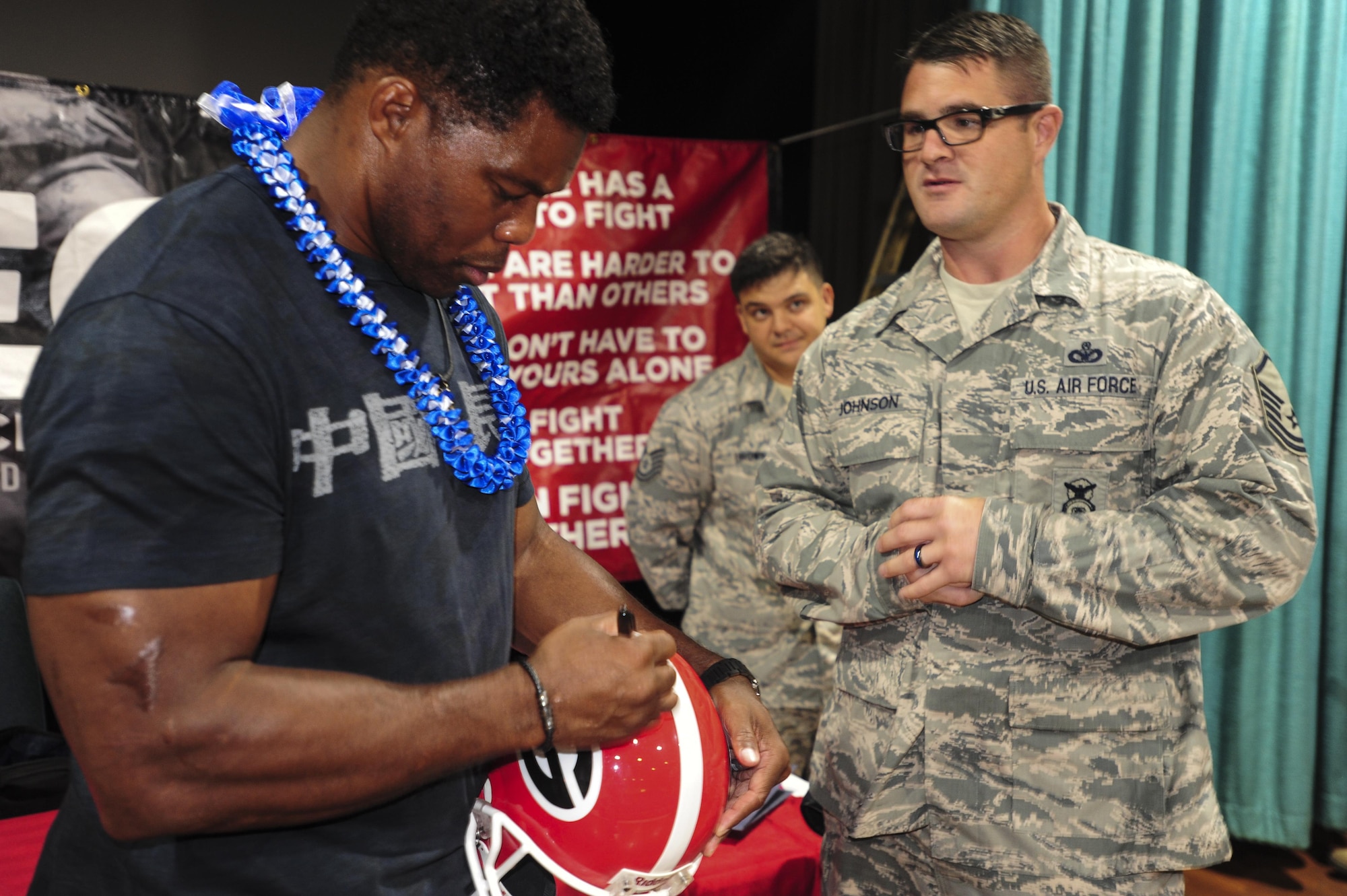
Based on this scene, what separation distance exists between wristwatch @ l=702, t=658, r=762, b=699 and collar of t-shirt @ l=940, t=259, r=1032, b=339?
760 mm

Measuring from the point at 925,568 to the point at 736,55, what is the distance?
2817 millimetres

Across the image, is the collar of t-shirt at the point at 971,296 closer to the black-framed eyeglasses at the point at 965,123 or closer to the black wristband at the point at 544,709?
the black-framed eyeglasses at the point at 965,123

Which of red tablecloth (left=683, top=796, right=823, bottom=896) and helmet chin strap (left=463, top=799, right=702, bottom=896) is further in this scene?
red tablecloth (left=683, top=796, right=823, bottom=896)

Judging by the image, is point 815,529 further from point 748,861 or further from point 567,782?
point 567,782

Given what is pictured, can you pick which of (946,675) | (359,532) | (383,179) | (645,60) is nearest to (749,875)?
(946,675)

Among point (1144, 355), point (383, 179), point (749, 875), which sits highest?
point (383, 179)

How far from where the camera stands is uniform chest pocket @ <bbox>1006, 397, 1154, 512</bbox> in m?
1.53

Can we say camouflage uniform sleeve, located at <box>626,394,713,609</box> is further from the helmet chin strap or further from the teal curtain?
the helmet chin strap

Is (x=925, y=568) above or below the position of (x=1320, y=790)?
above

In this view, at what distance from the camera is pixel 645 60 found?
3.68 m

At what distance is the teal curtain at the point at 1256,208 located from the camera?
300 cm

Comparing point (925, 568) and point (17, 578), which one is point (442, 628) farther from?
point (17, 578)

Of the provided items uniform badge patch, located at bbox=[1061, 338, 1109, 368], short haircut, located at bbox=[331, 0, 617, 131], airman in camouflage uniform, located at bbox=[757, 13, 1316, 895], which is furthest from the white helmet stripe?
uniform badge patch, located at bbox=[1061, 338, 1109, 368]

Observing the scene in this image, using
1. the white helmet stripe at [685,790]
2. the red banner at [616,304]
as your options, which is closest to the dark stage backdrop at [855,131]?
the red banner at [616,304]
